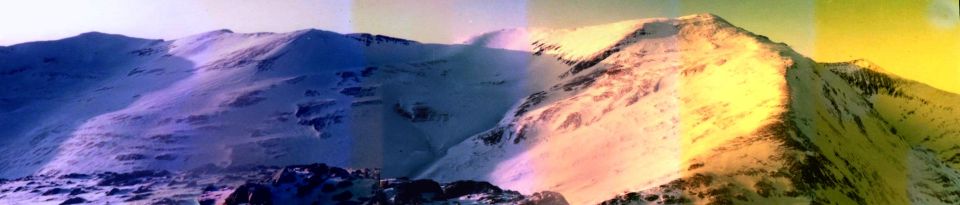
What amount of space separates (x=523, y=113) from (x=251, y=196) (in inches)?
1989

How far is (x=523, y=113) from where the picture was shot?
103 metres

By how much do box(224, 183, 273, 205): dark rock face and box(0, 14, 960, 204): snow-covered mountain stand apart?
21.3 m

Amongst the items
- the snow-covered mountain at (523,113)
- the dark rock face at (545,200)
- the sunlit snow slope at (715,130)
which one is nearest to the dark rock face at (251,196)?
the dark rock face at (545,200)

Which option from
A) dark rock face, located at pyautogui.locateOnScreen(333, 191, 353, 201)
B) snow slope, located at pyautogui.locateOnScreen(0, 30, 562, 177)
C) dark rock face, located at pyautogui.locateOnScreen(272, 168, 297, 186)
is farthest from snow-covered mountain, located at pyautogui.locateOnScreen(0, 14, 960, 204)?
dark rock face, located at pyautogui.locateOnScreen(272, 168, 297, 186)

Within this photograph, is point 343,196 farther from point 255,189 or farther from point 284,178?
point 255,189

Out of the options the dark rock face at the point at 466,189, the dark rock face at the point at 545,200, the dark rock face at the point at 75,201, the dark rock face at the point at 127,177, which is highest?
the dark rock face at the point at 545,200

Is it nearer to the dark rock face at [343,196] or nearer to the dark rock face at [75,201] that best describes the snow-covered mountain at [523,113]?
the dark rock face at [75,201]

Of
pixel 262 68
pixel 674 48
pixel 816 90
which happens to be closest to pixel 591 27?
pixel 674 48

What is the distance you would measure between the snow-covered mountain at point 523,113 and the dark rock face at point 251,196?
69.7ft

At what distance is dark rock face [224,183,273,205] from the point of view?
5609cm

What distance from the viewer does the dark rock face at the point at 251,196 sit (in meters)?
56.1

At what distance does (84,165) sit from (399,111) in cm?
3494

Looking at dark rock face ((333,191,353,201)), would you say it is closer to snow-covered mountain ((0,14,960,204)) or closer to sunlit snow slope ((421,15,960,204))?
snow-covered mountain ((0,14,960,204))

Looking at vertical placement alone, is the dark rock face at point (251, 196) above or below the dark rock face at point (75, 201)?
above
